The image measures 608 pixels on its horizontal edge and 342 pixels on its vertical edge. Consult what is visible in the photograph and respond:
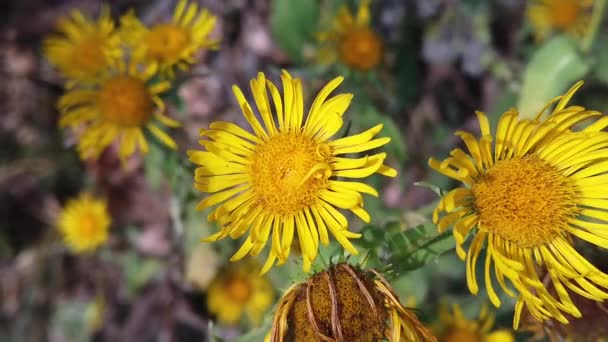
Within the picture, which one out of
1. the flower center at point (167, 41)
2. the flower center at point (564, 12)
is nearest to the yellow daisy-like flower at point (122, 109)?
the flower center at point (167, 41)

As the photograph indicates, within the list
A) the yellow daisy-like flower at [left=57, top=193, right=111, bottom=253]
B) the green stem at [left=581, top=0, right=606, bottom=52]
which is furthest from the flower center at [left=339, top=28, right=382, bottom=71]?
the yellow daisy-like flower at [left=57, top=193, right=111, bottom=253]

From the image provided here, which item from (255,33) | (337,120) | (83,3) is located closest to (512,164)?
(337,120)

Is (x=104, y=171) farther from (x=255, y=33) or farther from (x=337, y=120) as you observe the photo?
(x=337, y=120)

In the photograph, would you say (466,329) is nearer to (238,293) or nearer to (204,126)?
(238,293)

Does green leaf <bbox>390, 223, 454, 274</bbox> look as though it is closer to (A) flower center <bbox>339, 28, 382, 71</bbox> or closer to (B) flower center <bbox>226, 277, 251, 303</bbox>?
(A) flower center <bbox>339, 28, 382, 71</bbox>

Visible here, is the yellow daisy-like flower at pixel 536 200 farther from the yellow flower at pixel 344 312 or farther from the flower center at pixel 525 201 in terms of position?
the yellow flower at pixel 344 312
